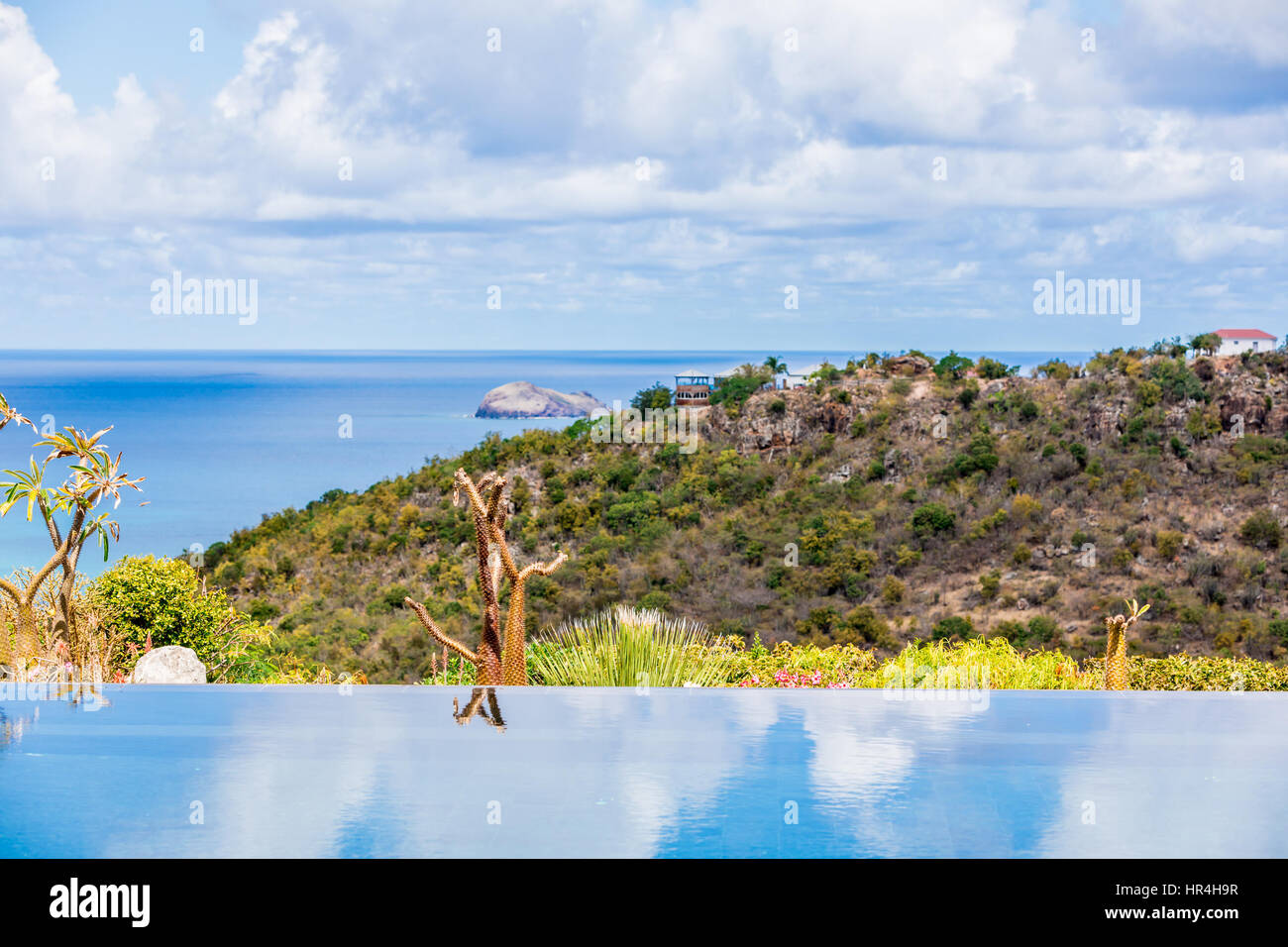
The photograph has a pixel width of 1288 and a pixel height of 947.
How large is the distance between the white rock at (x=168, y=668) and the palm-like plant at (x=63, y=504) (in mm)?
449

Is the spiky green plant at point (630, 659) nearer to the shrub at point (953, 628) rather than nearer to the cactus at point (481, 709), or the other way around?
the cactus at point (481, 709)

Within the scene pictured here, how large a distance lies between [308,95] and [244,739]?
25149mm

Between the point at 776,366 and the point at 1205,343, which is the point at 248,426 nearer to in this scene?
the point at 776,366

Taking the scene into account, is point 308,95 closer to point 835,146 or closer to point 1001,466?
point 835,146

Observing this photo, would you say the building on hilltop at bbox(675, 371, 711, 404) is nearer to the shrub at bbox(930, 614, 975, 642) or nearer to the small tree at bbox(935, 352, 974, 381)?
the small tree at bbox(935, 352, 974, 381)

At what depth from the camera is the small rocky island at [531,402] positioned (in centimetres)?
4547

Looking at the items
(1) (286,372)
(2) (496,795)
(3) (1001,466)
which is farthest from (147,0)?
(1) (286,372)

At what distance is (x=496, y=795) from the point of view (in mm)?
3760

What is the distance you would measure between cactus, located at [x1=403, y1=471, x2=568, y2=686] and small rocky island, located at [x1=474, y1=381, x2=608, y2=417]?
124 feet

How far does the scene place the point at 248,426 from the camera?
158 ft

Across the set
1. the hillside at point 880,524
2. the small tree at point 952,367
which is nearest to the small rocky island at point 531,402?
the small tree at point 952,367

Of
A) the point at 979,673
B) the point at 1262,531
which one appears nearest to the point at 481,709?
the point at 979,673

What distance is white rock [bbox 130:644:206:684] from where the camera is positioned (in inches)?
254

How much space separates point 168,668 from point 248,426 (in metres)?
43.9
